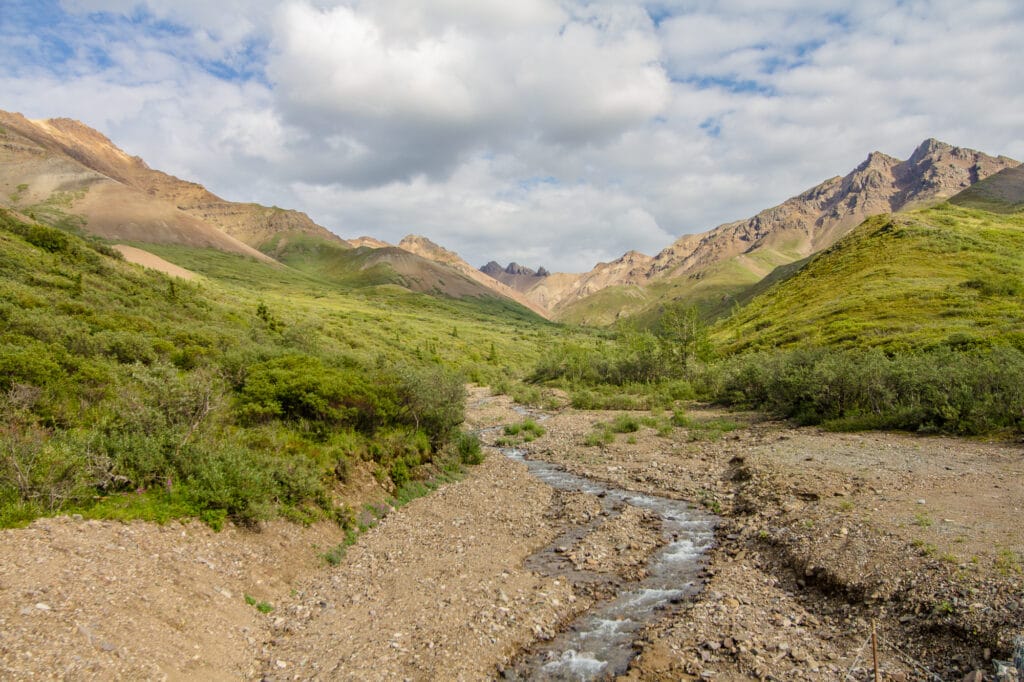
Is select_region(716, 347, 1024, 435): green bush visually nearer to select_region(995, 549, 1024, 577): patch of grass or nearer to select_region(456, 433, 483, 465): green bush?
select_region(995, 549, 1024, 577): patch of grass

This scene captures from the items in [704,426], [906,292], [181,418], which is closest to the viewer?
[181,418]

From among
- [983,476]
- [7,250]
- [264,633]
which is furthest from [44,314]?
[983,476]

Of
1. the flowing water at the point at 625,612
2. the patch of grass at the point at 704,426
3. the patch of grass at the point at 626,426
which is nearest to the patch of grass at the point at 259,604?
the flowing water at the point at 625,612

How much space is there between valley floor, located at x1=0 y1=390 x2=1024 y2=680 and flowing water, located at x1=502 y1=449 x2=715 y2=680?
0.39 m

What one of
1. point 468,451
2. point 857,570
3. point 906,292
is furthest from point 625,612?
point 906,292

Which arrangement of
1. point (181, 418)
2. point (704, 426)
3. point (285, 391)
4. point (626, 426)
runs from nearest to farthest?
1. point (181, 418)
2. point (285, 391)
3. point (704, 426)
4. point (626, 426)

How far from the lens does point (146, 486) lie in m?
12.9

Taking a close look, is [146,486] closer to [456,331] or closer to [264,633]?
[264,633]

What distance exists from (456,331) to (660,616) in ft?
403

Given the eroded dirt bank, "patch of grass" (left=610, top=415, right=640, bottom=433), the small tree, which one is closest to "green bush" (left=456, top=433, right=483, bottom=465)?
the eroded dirt bank

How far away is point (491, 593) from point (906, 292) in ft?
248

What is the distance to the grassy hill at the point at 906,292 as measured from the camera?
4753cm

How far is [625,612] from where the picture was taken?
11938 millimetres

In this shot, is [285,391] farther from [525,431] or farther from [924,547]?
[525,431]
